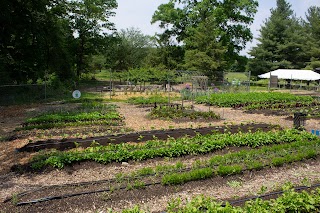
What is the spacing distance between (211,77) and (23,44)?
57.2 feet

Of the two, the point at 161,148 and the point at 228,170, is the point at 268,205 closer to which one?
the point at 228,170

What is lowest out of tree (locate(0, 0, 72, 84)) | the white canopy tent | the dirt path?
the dirt path

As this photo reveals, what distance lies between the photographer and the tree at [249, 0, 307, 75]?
132ft

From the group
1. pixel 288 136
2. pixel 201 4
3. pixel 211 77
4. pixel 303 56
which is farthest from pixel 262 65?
pixel 288 136

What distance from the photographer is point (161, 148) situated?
7758 mm

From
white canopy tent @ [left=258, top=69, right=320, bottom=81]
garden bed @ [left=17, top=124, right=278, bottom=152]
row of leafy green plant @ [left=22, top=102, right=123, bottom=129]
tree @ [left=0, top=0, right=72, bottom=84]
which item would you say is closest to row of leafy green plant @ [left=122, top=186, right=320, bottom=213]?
garden bed @ [left=17, top=124, right=278, bottom=152]

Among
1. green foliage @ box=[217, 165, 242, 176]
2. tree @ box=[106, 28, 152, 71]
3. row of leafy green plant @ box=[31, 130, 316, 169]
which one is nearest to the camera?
green foliage @ box=[217, 165, 242, 176]

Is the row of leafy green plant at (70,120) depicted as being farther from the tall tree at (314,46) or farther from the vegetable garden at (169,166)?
the tall tree at (314,46)

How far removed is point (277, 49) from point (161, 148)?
3885 centimetres

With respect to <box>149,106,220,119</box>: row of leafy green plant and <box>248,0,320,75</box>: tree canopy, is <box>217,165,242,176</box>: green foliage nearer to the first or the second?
<box>149,106,220,119</box>: row of leafy green plant

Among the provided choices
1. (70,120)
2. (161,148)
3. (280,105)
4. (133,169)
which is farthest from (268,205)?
(280,105)

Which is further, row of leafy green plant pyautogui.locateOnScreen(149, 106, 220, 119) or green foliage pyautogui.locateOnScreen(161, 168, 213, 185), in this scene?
row of leafy green plant pyautogui.locateOnScreen(149, 106, 220, 119)

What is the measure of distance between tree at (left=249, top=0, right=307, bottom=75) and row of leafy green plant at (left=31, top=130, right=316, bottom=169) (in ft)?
110

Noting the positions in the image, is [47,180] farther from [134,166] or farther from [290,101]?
[290,101]
